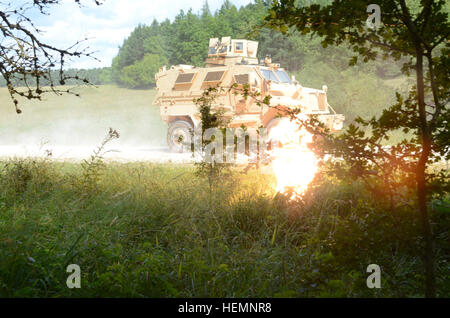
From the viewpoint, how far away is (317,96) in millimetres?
12750

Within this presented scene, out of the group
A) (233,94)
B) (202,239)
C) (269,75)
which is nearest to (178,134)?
(233,94)

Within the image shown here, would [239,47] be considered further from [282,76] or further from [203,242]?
[203,242]

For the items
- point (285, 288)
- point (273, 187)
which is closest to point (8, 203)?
point (273, 187)

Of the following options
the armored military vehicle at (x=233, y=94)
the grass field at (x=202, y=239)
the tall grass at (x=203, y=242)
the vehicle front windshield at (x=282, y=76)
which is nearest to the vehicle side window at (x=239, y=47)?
the armored military vehicle at (x=233, y=94)

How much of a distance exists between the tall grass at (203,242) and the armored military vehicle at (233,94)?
5.91 meters

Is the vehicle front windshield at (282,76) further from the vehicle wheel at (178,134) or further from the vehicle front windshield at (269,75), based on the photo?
the vehicle wheel at (178,134)

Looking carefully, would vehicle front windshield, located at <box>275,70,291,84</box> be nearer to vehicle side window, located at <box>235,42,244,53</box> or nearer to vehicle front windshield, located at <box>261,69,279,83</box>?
vehicle front windshield, located at <box>261,69,279,83</box>

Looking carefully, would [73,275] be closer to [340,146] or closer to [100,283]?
[100,283]

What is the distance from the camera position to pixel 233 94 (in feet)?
38.1

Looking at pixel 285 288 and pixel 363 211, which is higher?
pixel 363 211

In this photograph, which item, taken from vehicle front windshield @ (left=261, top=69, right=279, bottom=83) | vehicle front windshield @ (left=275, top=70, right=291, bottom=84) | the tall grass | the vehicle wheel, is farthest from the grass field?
the vehicle wheel

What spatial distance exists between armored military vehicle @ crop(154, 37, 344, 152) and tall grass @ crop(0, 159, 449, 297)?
591 cm

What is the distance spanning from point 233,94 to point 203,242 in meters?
8.21

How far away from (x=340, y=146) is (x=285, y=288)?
36.7 inches
